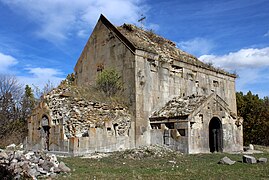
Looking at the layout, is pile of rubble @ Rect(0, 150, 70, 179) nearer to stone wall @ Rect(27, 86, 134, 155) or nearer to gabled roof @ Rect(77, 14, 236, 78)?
stone wall @ Rect(27, 86, 134, 155)

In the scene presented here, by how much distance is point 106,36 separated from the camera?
20.0 meters

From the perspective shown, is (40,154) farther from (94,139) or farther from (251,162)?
(251,162)

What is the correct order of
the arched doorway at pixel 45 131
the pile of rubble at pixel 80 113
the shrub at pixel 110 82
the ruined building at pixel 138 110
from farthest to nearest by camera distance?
the shrub at pixel 110 82 < the arched doorway at pixel 45 131 < the ruined building at pixel 138 110 < the pile of rubble at pixel 80 113

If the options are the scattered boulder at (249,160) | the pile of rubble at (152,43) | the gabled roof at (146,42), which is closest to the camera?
the scattered boulder at (249,160)

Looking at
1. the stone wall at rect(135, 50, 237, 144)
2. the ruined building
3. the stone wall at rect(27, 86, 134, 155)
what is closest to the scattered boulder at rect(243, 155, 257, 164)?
the ruined building

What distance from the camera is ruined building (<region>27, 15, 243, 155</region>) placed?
15273 mm

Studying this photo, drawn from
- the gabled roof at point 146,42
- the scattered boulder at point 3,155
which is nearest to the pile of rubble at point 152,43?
the gabled roof at point 146,42

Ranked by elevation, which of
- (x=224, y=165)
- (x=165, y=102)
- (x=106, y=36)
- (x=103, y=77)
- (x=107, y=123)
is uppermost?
(x=106, y=36)


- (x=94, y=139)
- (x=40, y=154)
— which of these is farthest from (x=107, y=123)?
(x=40, y=154)

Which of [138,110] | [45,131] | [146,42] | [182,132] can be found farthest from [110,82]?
[182,132]

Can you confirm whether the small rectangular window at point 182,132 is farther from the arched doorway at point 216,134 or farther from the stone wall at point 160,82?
the arched doorway at point 216,134

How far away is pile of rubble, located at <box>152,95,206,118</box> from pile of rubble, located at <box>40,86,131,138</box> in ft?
7.06

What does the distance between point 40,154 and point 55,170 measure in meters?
1.00

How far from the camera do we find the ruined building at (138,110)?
15.3 metres
